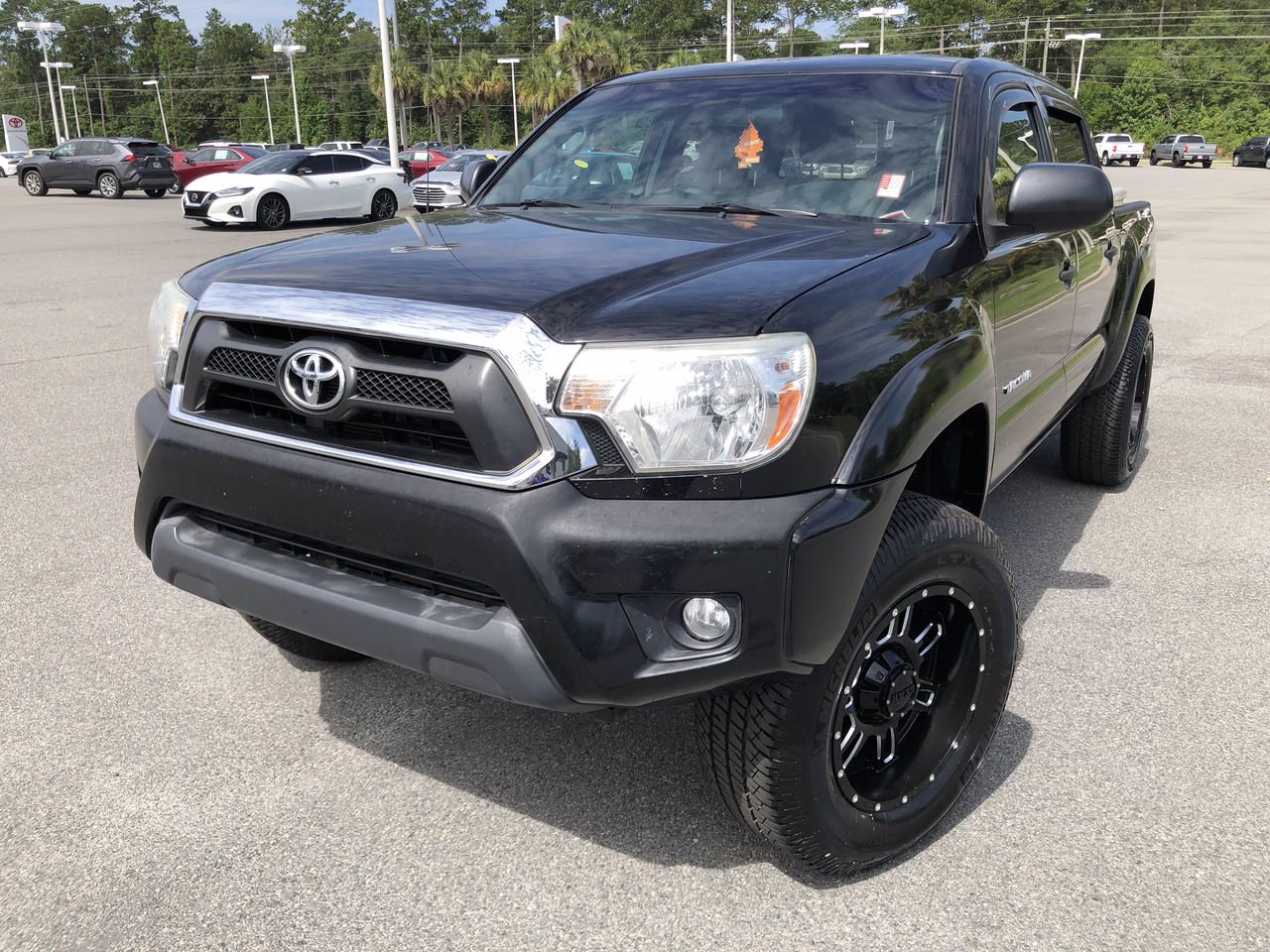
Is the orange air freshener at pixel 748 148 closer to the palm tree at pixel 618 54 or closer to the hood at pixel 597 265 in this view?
the hood at pixel 597 265

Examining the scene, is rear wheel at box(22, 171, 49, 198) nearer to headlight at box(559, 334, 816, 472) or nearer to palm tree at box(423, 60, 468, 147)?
headlight at box(559, 334, 816, 472)

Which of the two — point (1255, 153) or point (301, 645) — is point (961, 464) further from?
point (1255, 153)

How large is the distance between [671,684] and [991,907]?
0.92m

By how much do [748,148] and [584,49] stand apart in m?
56.4

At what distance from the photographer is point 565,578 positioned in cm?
197

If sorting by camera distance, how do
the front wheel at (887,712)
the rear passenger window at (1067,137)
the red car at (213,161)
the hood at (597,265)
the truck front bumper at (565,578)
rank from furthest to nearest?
the red car at (213,161) → the rear passenger window at (1067,137) → the front wheel at (887,712) → the hood at (597,265) → the truck front bumper at (565,578)

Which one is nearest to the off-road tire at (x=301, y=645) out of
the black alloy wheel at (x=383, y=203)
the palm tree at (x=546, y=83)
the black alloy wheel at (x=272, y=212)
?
the black alloy wheel at (x=272, y=212)

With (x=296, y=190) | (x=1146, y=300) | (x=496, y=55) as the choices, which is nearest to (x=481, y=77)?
(x=496, y=55)

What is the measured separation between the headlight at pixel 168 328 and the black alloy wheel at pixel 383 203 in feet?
65.2

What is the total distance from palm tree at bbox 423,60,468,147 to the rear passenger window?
247 feet

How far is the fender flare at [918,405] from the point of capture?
7.07 ft

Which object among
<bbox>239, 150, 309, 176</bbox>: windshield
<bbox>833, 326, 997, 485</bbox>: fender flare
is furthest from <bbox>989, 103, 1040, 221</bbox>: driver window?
<bbox>239, 150, 309, 176</bbox>: windshield

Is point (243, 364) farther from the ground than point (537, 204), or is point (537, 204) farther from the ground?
point (537, 204)

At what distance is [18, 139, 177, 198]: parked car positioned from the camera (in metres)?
28.3
